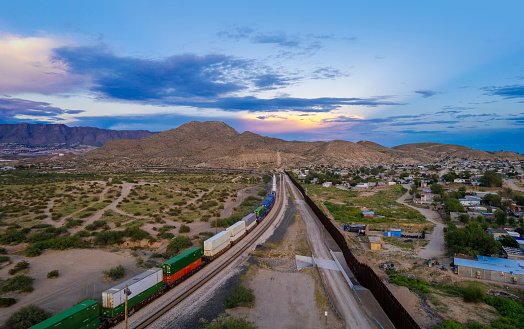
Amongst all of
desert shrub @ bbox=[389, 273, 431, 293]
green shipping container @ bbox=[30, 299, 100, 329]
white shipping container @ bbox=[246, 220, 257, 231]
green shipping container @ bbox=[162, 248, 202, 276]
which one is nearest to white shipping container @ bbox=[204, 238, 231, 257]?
green shipping container @ bbox=[162, 248, 202, 276]

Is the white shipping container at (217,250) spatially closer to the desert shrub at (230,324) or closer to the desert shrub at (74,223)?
the desert shrub at (230,324)

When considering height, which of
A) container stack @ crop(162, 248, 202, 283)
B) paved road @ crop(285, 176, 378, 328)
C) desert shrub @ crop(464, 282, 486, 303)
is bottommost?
paved road @ crop(285, 176, 378, 328)

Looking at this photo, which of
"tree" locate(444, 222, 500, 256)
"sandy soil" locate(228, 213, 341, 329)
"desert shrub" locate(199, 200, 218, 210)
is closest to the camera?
"sandy soil" locate(228, 213, 341, 329)

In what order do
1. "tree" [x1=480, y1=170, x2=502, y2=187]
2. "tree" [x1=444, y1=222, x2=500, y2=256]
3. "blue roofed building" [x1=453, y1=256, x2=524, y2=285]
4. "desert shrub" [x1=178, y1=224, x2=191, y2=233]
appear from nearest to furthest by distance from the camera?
"blue roofed building" [x1=453, y1=256, x2=524, y2=285] → "tree" [x1=444, y1=222, x2=500, y2=256] → "desert shrub" [x1=178, y1=224, x2=191, y2=233] → "tree" [x1=480, y1=170, x2=502, y2=187]

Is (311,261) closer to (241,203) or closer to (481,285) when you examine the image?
(481,285)

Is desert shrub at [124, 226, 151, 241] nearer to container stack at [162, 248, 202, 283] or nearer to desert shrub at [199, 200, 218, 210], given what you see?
container stack at [162, 248, 202, 283]

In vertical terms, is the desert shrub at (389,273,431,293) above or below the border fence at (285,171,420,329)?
below
